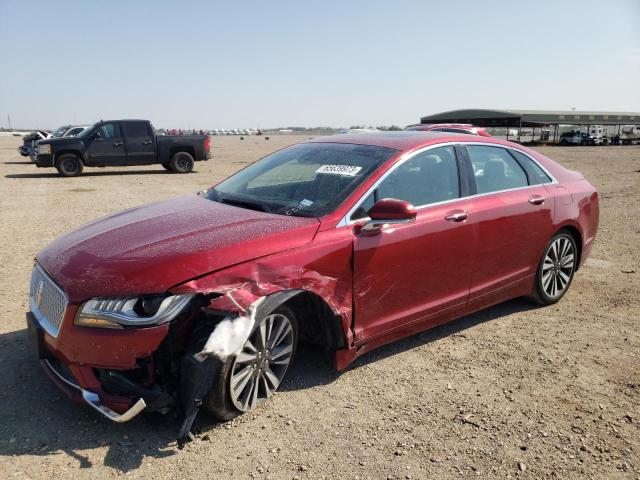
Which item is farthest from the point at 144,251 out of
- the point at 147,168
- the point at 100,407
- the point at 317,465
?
the point at 147,168

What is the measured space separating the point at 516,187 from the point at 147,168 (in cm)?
1948

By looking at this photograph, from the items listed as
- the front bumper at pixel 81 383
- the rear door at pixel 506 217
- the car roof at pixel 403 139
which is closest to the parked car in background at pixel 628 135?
the rear door at pixel 506 217

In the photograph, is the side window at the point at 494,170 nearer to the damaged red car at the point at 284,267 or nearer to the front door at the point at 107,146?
the damaged red car at the point at 284,267

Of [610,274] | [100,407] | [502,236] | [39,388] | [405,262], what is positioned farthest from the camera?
[610,274]

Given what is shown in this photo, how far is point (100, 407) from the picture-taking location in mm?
2699

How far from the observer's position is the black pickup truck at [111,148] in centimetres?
1750

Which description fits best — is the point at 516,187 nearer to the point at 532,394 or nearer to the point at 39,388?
the point at 532,394

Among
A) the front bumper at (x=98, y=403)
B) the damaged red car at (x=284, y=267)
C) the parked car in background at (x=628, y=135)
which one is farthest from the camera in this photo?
the parked car in background at (x=628, y=135)

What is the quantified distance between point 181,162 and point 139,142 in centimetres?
167

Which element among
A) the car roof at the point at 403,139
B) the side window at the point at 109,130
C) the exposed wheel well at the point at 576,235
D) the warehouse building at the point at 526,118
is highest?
the warehouse building at the point at 526,118

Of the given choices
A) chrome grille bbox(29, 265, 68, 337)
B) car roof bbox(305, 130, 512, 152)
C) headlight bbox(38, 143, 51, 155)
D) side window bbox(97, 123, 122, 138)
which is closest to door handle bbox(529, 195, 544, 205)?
car roof bbox(305, 130, 512, 152)

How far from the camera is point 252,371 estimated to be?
3.10 m

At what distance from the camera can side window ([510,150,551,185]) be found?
15.6 feet

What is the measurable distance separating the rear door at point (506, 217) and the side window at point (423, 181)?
0.25 meters
